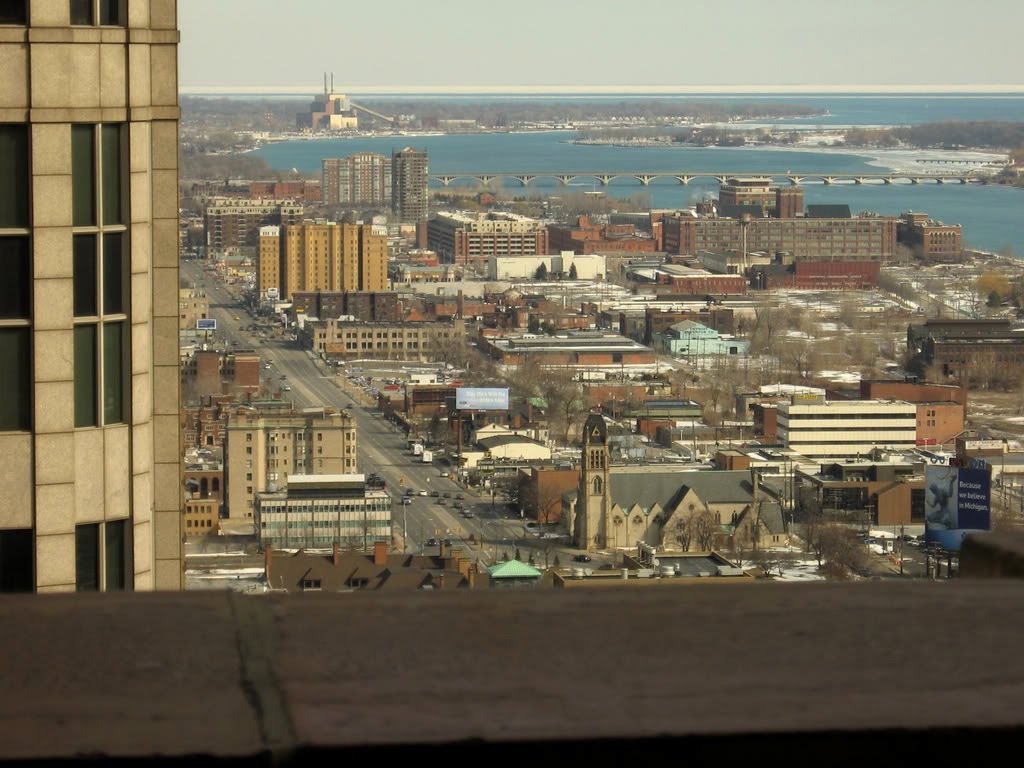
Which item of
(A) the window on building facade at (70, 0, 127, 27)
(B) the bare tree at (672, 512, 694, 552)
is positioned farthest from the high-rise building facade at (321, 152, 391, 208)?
(A) the window on building facade at (70, 0, 127, 27)

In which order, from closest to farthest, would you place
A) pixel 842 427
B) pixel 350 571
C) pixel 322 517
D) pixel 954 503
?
pixel 350 571 < pixel 954 503 < pixel 322 517 < pixel 842 427

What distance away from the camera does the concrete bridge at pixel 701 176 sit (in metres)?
66.8

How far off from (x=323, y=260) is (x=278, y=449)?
18386mm

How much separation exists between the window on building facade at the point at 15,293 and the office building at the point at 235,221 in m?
44.1

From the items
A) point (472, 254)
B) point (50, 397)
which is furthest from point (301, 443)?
point (472, 254)

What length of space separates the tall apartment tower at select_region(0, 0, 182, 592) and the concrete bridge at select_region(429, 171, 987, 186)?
204 feet

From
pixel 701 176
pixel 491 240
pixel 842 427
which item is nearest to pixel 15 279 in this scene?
pixel 842 427

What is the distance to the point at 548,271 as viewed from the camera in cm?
4212

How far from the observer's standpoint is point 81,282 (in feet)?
6.97

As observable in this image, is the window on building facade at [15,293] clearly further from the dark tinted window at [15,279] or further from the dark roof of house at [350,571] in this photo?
the dark roof of house at [350,571]

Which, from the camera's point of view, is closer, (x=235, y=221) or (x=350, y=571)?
(x=350, y=571)

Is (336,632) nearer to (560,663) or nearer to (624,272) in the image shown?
(560,663)

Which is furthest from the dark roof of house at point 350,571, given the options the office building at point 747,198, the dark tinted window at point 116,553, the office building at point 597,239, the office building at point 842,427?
the office building at point 747,198

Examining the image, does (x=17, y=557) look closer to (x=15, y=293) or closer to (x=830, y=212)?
(x=15, y=293)
